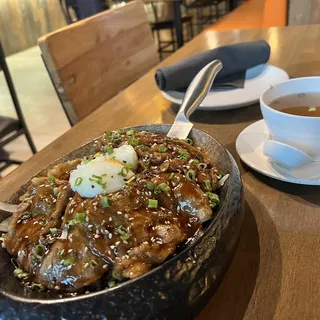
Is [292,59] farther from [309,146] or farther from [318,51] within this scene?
[309,146]

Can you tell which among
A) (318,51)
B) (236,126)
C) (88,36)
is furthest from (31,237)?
(318,51)

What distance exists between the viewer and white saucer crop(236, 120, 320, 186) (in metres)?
0.68

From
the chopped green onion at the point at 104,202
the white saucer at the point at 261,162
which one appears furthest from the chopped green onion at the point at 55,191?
the white saucer at the point at 261,162

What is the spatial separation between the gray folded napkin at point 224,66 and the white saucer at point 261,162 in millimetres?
282

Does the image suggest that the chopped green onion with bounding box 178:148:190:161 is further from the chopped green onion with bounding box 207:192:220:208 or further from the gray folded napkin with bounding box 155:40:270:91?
the gray folded napkin with bounding box 155:40:270:91

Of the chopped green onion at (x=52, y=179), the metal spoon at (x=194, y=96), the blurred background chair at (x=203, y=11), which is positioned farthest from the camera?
the blurred background chair at (x=203, y=11)

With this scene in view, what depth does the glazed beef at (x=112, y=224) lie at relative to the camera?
47cm

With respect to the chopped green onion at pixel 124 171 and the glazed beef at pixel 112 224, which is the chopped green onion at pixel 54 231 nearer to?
the glazed beef at pixel 112 224

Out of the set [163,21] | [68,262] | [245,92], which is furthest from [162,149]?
[163,21]

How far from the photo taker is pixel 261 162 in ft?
2.46

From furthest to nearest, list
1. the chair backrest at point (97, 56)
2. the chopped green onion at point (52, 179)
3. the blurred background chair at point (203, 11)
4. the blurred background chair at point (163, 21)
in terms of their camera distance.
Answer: the blurred background chair at point (203, 11) < the blurred background chair at point (163, 21) < the chair backrest at point (97, 56) < the chopped green onion at point (52, 179)

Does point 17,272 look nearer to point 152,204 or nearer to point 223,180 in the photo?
point 152,204

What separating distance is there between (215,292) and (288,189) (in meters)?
0.27

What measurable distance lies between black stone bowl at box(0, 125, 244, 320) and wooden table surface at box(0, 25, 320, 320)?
57 mm
